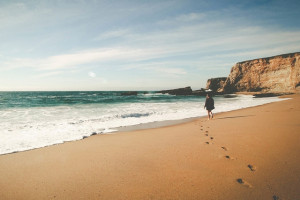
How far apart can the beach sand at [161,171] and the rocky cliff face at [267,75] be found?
42.6m

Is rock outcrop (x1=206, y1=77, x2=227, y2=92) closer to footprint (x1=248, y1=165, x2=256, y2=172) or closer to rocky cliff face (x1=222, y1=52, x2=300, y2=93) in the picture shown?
rocky cliff face (x1=222, y1=52, x2=300, y2=93)

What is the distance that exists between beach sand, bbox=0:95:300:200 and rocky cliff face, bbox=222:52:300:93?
140ft

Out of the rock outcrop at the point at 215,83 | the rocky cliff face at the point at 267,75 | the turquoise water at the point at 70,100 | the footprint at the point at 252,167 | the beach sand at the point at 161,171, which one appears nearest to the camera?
the beach sand at the point at 161,171

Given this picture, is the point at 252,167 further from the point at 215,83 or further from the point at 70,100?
the point at 215,83

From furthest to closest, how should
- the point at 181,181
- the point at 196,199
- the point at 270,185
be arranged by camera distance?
1. the point at 181,181
2. the point at 270,185
3. the point at 196,199

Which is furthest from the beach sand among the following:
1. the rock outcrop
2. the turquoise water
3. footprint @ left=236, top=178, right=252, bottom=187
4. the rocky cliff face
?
the rock outcrop

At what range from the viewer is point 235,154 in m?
3.83

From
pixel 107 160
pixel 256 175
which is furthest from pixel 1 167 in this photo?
pixel 256 175

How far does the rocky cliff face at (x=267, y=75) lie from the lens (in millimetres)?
37625

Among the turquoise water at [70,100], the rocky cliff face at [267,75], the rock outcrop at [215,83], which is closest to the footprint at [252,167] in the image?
the turquoise water at [70,100]

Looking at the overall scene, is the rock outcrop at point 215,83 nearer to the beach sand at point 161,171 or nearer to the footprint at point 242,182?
the beach sand at point 161,171

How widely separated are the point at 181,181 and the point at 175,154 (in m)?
1.22

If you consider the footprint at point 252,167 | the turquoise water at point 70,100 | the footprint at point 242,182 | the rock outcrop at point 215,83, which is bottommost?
the turquoise water at point 70,100

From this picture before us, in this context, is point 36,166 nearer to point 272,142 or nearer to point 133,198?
point 133,198
